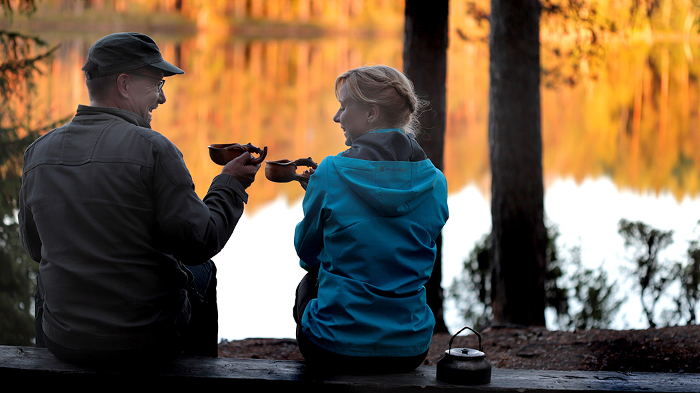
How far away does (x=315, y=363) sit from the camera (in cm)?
209

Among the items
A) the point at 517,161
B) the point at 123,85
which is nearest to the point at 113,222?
the point at 123,85

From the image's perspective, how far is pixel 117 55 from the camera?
2049 millimetres

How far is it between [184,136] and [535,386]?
15.8 m

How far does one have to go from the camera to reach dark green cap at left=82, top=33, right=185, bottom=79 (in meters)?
2.04

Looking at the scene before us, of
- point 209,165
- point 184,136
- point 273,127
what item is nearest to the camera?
point 209,165

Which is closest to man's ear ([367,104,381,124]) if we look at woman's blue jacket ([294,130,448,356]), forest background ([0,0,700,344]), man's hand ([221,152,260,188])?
woman's blue jacket ([294,130,448,356])

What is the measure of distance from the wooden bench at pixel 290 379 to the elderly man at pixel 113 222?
0.06 metres

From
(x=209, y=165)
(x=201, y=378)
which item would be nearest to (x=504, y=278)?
(x=201, y=378)

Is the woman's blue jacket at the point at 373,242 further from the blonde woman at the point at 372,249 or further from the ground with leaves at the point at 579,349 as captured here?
the ground with leaves at the point at 579,349

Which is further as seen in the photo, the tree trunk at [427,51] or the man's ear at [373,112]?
the tree trunk at [427,51]

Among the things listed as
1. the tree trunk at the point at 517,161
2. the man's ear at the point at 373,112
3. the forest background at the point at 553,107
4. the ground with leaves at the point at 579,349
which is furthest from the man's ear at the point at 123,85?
the forest background at the point at 553,107

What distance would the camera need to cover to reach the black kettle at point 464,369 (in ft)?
6.53

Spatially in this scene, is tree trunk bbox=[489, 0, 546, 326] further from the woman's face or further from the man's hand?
the man's hand

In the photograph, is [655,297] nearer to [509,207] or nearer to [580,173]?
[509,207]
